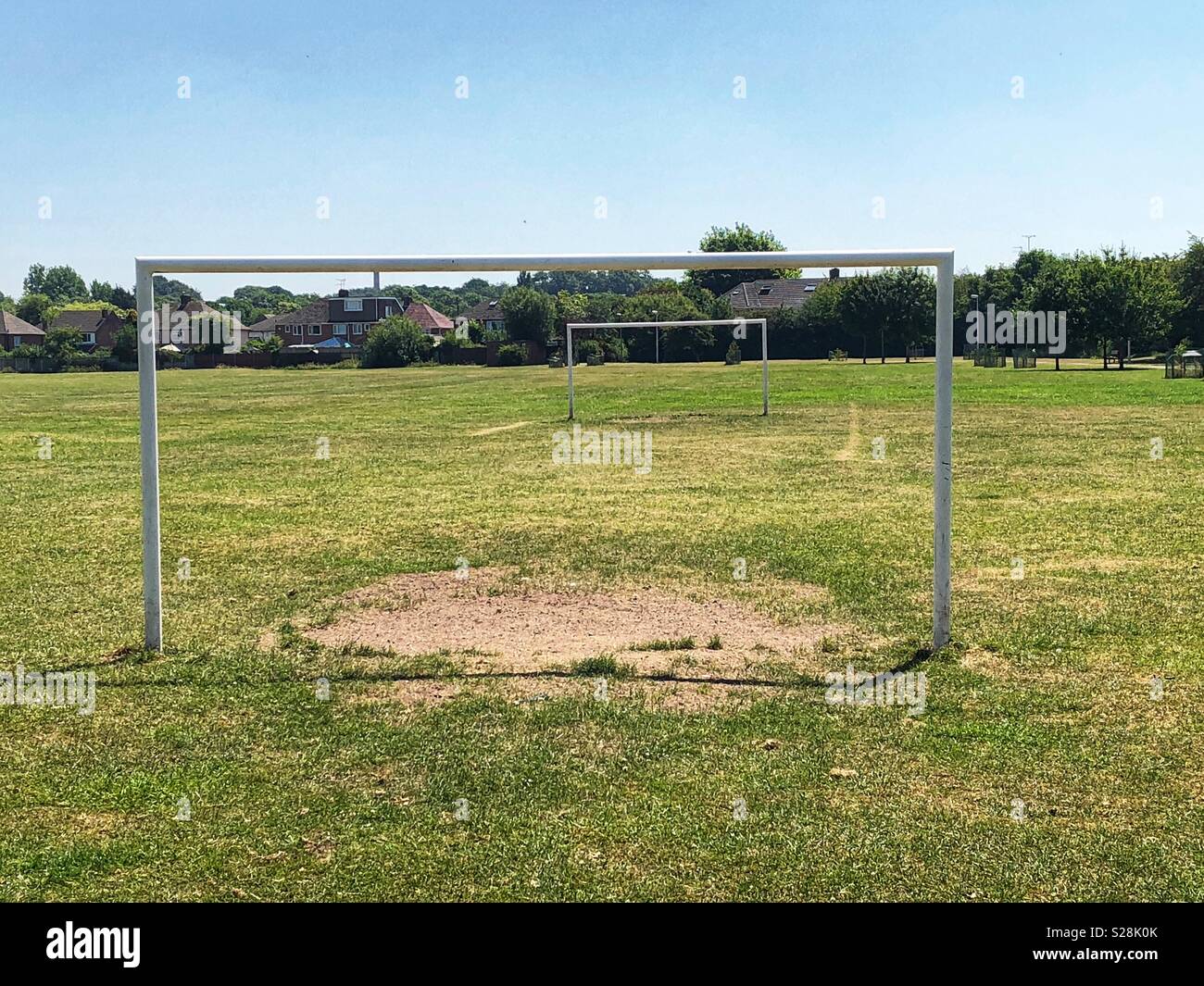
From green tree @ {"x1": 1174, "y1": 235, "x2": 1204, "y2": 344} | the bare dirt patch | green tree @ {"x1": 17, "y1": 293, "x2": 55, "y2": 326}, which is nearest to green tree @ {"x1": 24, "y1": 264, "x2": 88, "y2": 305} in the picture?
green tree @ {"x1": 17, "y1": 293, "x2": 55, "y2": 326}

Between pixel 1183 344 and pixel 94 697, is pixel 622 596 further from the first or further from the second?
pixel 1183 344

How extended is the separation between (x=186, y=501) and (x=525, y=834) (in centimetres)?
1121

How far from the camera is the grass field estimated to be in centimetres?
452

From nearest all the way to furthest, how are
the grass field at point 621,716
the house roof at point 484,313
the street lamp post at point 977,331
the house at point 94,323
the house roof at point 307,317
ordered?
the grass field at point 621,716 → the street lamp post at point 977,331 → the house roof at point 307,317 → the house roof at point 484,313 → the house at point 94,323

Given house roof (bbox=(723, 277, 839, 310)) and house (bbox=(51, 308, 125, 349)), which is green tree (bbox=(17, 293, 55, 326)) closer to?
house (bbox=(51, 308, 125, 349))

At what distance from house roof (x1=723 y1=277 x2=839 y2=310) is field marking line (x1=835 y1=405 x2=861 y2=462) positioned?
6289 cm

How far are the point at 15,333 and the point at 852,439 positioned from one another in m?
114

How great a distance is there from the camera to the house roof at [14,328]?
11581 cm

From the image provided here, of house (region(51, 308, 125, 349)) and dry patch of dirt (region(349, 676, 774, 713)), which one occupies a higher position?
house (region(51, 308, 125, 349))

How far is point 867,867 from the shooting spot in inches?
175

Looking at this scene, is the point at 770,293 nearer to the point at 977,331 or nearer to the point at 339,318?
the point at 977,331

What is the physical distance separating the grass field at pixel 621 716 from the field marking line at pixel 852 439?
7.93 feet

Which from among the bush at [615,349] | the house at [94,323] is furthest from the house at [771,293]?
the house at [94,323]

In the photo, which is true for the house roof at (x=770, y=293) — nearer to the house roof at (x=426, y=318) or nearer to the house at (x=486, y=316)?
the house at (x=486, y=316)
